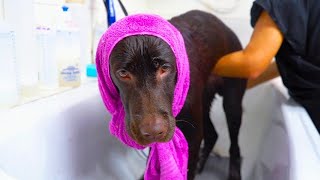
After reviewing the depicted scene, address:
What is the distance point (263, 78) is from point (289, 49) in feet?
1.12

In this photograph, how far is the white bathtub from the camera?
706mm

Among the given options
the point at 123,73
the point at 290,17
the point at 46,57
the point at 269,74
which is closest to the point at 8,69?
the point at 46,57

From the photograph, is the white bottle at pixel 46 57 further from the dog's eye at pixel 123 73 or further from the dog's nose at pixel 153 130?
the dog's nose at pixel 153 130

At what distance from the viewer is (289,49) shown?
96 cm

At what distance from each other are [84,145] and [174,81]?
43cm

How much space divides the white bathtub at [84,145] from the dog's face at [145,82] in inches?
9.7

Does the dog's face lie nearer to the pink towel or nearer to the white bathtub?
the pink towel

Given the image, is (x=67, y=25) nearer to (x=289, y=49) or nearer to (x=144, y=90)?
(x=144, y=90)

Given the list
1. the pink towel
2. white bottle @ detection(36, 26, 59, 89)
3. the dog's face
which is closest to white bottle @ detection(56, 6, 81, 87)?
white bottle @ detection(36, 26, 59, 89)

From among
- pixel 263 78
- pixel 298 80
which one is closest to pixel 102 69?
pixel 298 80

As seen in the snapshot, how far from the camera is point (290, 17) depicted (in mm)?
886

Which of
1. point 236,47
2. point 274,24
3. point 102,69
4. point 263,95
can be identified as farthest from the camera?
point 263,95

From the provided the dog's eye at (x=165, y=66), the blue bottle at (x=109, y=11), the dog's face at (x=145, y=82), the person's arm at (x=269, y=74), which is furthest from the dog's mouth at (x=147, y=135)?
the person's arm at (x=269, y=74)

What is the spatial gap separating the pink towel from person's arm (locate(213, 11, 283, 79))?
28cm
